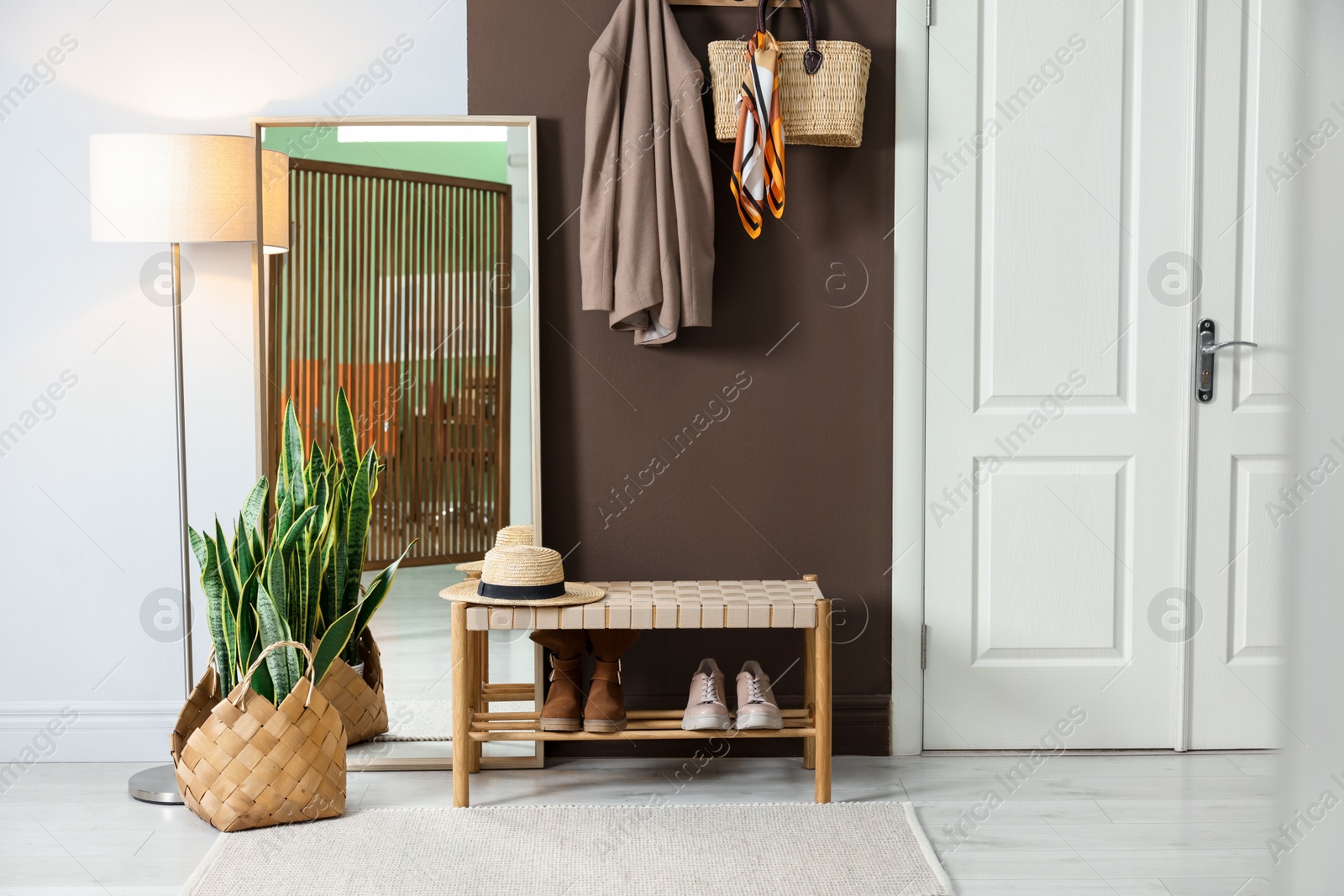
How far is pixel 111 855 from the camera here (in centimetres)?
220

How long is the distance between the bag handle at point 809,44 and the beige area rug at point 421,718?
172 cm

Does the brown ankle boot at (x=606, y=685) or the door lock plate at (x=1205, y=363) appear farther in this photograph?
the door lock plate at (x=1205, y=363)

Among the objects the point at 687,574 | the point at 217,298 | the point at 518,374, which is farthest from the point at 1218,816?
the point at 217,298

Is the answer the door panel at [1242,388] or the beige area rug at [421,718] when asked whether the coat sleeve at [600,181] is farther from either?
the door panel at [1242,388]

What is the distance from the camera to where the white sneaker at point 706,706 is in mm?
2441

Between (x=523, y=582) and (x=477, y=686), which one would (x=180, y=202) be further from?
(x=477, y=686)

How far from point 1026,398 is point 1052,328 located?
192 millimetres

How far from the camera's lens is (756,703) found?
8.11 feet

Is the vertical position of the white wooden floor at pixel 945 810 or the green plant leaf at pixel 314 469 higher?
the green plant leaf at pixel 314 469

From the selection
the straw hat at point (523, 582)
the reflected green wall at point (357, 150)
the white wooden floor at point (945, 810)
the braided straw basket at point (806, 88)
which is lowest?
the white wooden floor at point (945, 810)

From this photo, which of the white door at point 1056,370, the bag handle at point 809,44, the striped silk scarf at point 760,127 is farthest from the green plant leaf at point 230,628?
the bag handle at point 809,44

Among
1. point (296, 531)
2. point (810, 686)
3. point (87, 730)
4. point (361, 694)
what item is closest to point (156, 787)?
point (87, 730)

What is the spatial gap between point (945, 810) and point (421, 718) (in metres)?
1.31

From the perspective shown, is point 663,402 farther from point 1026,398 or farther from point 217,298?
point 217,298
